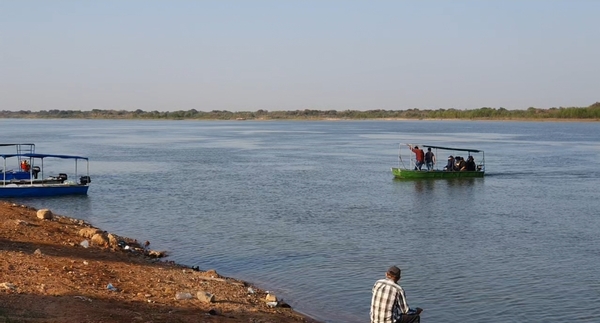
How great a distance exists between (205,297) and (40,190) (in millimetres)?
24453

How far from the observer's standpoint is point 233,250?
22422 mm

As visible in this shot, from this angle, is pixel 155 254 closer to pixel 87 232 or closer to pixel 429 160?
pixel 87 232

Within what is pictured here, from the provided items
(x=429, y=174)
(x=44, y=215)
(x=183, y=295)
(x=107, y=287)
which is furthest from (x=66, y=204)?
(x=429, y=174)

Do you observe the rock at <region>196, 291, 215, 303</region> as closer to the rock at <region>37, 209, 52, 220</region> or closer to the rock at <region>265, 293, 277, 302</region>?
the rock at <region>265, 293, 277, 302</region>

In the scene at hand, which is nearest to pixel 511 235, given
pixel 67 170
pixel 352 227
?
pixel 352 227

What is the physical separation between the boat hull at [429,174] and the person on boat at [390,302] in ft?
115

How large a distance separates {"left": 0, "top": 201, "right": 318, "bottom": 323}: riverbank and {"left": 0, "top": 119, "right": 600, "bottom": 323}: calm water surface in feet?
5.00

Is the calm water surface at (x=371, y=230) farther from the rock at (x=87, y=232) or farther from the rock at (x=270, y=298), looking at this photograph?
the rock at (x=87, y=232)

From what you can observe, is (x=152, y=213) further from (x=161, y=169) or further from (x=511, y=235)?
(x=161, y=169)

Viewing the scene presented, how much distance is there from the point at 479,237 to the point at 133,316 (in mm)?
16049

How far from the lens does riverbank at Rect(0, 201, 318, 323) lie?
1200 cm

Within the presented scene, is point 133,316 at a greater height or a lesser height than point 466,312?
greater

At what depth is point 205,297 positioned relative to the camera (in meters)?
14.1

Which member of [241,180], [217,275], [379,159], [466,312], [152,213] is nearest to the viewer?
[466,312]
